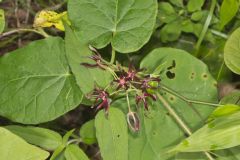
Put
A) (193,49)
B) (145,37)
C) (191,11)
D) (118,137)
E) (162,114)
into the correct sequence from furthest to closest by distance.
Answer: (193,49), (191,11), (162,114), (145,37), (118,137)

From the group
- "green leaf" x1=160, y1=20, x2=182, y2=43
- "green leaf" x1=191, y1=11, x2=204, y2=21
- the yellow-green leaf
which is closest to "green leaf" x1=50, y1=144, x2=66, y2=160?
the yellow-green leaf

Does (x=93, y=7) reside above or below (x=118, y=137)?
above

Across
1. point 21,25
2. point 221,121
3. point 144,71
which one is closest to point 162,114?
point 144,71

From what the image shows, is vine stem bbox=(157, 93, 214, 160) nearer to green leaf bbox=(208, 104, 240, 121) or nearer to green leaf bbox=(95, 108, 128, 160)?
green leaf bbox=(95, 108, 128, 160)

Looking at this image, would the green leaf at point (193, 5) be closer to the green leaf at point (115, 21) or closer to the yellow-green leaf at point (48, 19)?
the green leaf at point (115, 21)

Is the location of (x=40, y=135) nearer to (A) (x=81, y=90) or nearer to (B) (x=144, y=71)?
(A) (x=81, y=90)

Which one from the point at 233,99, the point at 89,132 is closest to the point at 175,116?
the point at 233,99
